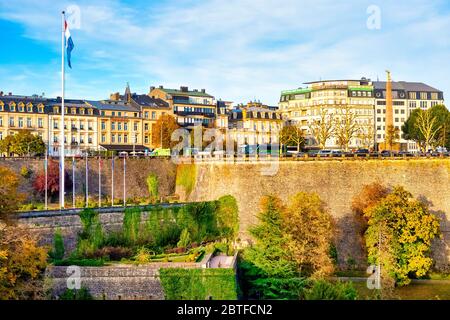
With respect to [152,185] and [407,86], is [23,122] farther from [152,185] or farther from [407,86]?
[407,86]

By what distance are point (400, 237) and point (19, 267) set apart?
23794mm

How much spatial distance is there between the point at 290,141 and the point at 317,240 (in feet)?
118

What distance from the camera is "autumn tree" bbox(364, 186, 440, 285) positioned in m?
37.6

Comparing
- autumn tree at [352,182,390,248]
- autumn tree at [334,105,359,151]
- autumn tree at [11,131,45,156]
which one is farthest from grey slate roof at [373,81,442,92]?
autumn tree at [11,131,45,156]

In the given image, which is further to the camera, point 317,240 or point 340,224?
point 340,224

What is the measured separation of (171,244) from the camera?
1647 inches

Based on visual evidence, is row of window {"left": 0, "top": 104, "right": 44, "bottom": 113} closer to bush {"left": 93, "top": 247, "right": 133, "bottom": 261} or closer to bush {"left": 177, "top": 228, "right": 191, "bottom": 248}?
bush {"left": 93, "top": 247, "right": 133, "bottom": 261}

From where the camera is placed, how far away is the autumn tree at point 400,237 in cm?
3762

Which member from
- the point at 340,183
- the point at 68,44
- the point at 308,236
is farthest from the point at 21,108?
the point at 308,236

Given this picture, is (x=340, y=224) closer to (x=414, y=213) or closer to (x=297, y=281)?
(x=414, y=213)

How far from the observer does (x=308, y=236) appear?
123 ft

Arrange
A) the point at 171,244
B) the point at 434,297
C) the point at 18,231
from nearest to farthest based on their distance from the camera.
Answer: the point at 18,231, the point at 434,297, the point at 171,244

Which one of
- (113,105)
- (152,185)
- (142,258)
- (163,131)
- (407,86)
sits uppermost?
(407,86)
